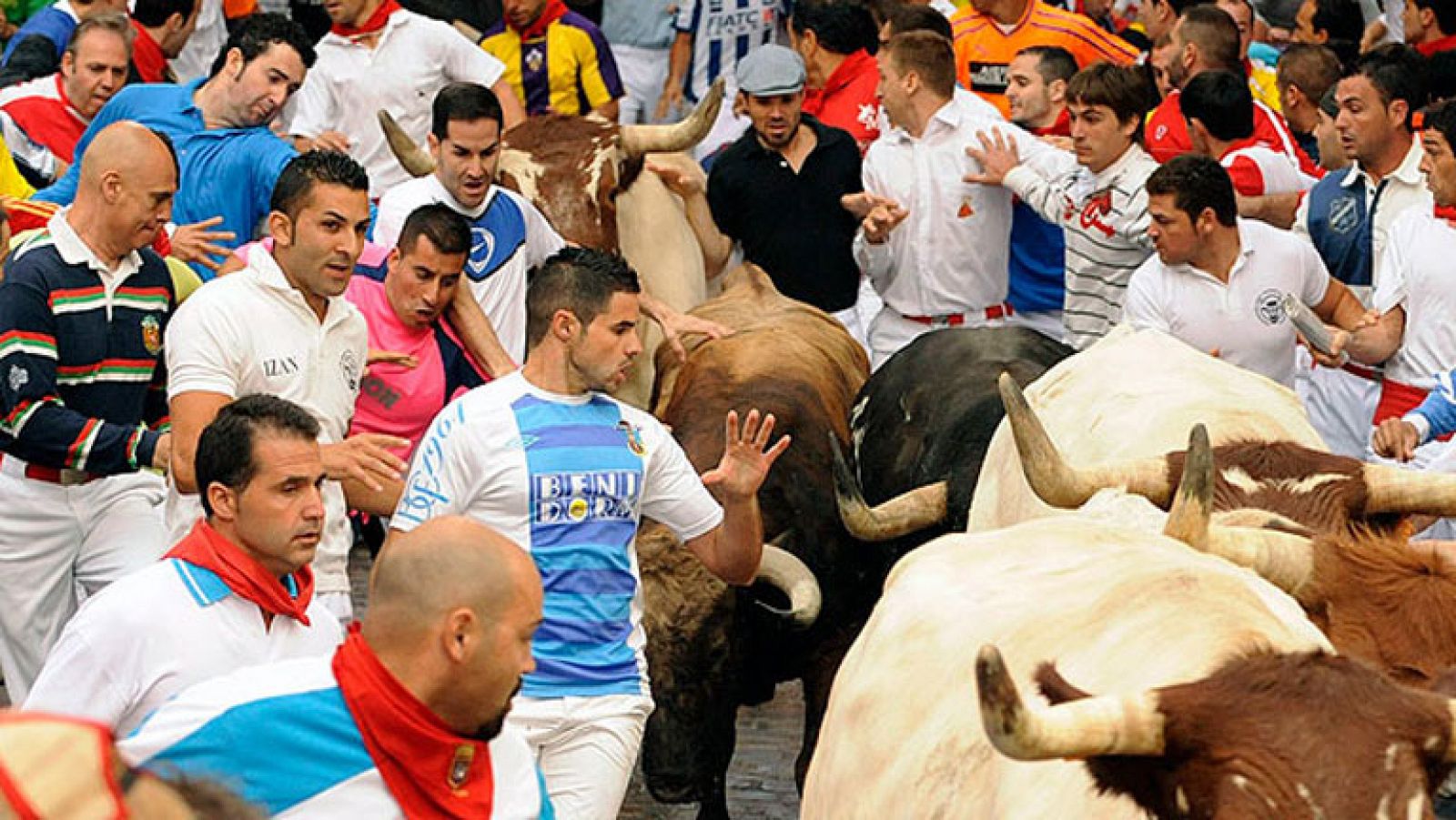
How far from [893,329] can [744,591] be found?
247 cm

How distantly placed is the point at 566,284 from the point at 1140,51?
765 centimetres

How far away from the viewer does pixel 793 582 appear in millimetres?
7977

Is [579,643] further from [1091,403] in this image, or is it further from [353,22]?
[353,22]

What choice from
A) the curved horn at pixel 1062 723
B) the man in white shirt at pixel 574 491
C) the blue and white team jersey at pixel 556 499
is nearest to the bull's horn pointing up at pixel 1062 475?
the man in white shirt at pixel 574 491

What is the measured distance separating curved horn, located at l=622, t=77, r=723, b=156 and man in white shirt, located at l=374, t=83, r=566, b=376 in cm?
173

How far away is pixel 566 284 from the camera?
6.40m

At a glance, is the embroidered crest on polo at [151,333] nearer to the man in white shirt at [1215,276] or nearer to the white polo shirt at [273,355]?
the white polo shirt at [273,355]

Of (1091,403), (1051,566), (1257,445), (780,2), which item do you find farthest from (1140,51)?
(1051,566)

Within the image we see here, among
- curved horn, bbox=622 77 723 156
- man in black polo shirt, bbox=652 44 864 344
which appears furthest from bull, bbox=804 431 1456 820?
curved horn, bbox=622 77 723 156

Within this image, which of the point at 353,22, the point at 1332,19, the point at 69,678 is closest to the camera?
the point at 69,678

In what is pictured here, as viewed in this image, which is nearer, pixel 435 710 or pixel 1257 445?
pixel 435 710

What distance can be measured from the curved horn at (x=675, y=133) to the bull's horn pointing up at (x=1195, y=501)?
528 centimetres

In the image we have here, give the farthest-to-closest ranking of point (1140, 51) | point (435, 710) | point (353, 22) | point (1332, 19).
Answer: point (1140, 51) → point (1332, 19) → point (353, 22) → point (435, 710)

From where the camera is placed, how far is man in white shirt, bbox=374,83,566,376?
8.62 m
